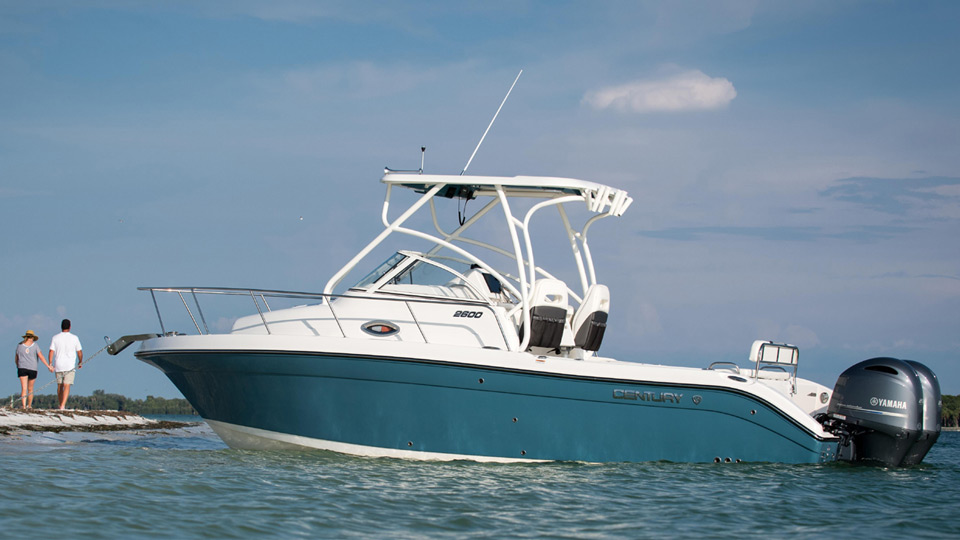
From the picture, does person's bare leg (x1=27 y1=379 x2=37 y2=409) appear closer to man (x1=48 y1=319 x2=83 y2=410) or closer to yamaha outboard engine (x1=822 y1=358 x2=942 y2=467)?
man (x1=48 y1=319 x2=83 y2=410)

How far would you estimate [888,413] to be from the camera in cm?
994

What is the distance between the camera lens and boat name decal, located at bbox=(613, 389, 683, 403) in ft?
30.6

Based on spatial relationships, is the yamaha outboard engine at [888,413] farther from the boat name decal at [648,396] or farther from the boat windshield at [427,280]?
the boat windshield at [427,280]

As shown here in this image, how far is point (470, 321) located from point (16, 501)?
4.44 metres

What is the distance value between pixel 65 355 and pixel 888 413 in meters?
10.4

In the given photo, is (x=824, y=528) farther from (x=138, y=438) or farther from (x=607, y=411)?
(x=138, y=438)

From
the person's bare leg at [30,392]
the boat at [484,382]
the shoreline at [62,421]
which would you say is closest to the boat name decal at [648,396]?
the boat at [484,382]

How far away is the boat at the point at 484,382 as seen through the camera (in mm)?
8984

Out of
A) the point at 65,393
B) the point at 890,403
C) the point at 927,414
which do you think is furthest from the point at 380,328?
the point at 65,393

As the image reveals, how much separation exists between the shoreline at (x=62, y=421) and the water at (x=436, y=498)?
3.00 meters

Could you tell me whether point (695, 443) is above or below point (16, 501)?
above

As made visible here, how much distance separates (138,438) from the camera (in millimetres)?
13398

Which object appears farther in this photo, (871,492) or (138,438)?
(138,438)

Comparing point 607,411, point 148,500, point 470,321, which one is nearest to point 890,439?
point 607,411
